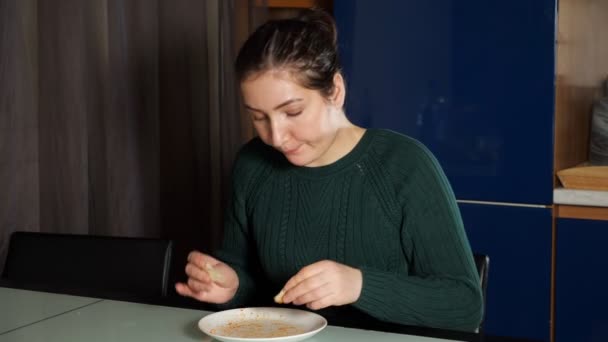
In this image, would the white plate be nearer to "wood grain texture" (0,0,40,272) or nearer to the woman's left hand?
Answer: the woman's left hand

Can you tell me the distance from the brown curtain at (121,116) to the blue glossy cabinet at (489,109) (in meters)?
0.62

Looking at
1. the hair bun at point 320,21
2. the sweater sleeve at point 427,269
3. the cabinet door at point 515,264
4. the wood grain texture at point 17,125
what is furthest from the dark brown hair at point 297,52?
the cabinet door at point 515,264

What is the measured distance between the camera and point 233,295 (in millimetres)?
1480


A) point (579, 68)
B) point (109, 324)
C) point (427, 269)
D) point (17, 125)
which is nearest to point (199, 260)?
point (109, 324)

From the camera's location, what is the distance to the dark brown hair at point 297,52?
144 cm

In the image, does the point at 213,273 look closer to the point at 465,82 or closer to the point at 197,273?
the point at 197,273

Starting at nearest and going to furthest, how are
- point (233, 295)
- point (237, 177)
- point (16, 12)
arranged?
point (233, 295) → point (237, 177) → point (16, 12)

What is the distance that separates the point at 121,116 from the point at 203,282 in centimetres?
115

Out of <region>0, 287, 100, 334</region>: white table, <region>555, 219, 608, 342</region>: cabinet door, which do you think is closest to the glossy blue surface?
<region>555, 219, 608, 342</region>: cabinet door

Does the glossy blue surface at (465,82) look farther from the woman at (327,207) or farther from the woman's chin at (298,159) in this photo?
the woman's chin at (298,159)

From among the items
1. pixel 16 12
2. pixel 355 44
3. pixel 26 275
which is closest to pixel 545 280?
pixel 355 44

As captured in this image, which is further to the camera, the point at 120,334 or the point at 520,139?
the point at 520,139

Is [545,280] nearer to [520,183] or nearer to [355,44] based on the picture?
[520,183]

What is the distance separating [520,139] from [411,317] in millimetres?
1073
